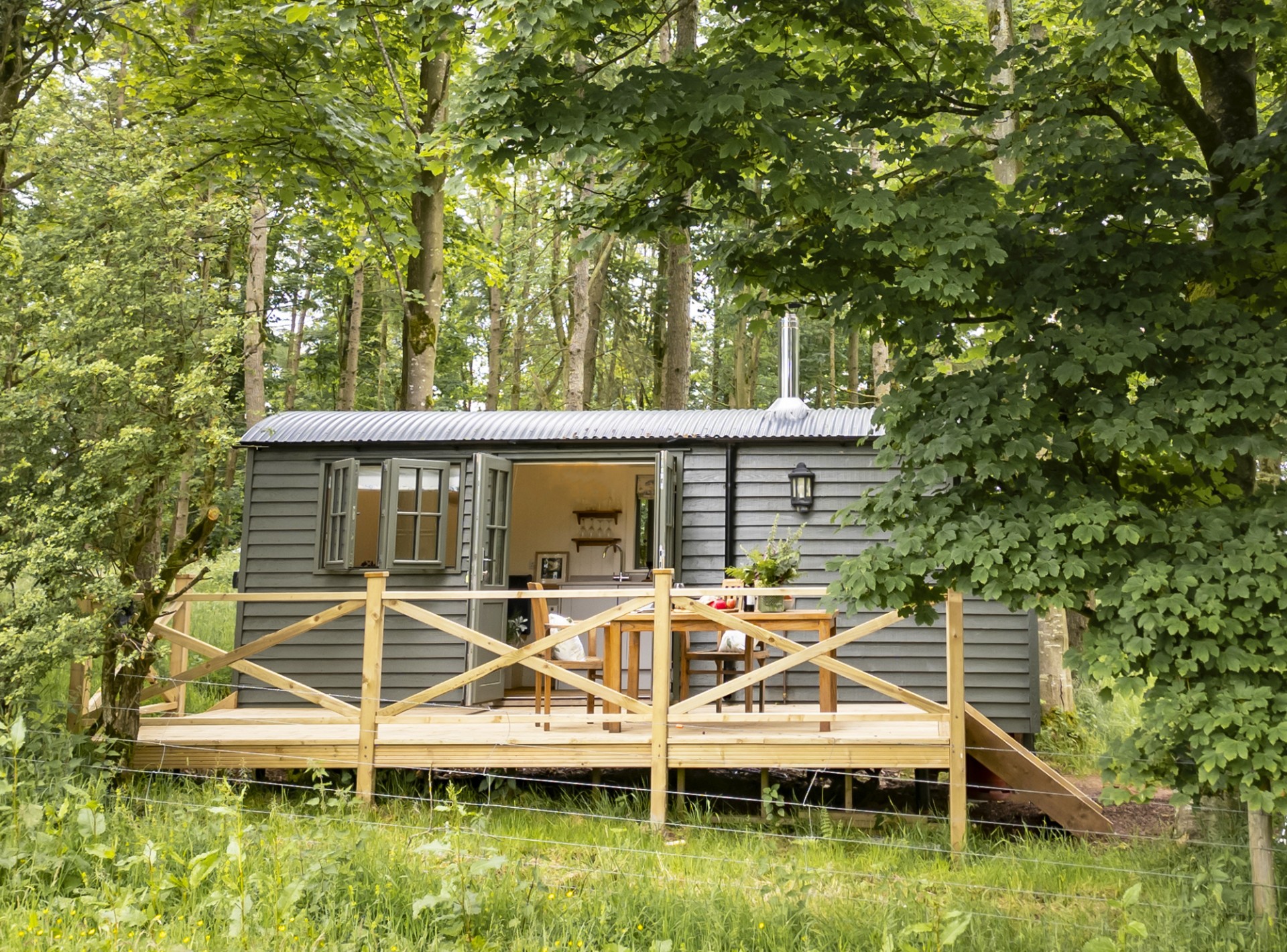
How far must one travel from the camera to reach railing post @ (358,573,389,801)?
241 inches

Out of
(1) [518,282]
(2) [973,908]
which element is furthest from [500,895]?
(1) [518,282]

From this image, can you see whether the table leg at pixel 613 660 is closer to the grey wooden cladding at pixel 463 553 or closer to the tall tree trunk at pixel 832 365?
the grey wooden cladding at pixel 463 553

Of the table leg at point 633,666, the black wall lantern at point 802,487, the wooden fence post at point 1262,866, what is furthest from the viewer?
the black wall lantern at point 802,487

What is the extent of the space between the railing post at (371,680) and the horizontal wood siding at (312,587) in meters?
1.85

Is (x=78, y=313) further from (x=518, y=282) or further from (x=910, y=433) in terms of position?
(x=518, y=282)

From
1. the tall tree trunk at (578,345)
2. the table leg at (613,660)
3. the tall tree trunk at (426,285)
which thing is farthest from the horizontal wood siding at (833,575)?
the tall tree trunk at (578,345)

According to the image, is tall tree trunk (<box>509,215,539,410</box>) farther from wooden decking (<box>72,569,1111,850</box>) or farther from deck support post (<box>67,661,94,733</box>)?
deck support post (<box>67,661,94,733</box>)

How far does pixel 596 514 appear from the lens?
11875mm

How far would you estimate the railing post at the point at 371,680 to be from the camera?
6.13 m

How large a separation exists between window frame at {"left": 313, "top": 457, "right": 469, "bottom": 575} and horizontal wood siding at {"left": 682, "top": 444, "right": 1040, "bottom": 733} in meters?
1.82

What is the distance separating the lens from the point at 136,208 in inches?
230

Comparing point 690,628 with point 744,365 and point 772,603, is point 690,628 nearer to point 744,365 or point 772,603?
point 772,603

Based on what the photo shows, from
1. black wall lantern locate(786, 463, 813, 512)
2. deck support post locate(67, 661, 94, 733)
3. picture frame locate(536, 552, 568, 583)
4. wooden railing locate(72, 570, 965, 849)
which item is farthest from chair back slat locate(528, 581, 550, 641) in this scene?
picture frame locate(536, 552, 568, 583)

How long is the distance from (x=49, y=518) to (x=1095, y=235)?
5362 mm
